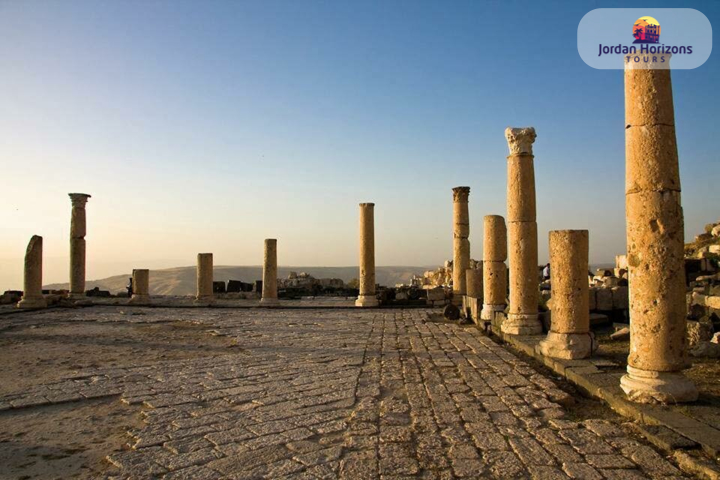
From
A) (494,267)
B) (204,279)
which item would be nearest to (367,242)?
(204,279)

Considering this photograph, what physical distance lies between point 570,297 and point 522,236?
9.28 feet

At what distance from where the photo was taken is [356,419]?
215 inches

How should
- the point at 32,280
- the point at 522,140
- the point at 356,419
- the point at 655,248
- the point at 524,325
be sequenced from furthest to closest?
the point at 32,280
the point at 522,140
the point at 524,325
the point at 655,248
the point at 356,419

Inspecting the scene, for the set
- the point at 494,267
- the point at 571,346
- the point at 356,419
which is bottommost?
the point at 356,419

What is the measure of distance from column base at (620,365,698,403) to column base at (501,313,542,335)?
507cm

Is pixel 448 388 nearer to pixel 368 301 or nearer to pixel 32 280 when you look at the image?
pixel 368 301

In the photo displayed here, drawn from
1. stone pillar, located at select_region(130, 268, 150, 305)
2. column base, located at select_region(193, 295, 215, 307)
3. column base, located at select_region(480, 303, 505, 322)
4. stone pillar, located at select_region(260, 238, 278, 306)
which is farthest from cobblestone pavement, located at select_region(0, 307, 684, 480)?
stone pillar, located at select_region(130, 268, 150, 305)

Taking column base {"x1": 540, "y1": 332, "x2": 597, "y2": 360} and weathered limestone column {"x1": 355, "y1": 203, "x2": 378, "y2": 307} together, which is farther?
weathered limestone column {"x1": 355, "y1": 203, "x2": 378, "y2": 307}

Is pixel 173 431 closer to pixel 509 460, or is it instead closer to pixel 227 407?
pixel 227 407

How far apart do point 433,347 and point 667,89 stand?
6094 mm

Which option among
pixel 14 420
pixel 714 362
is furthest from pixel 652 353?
pixel 14 420

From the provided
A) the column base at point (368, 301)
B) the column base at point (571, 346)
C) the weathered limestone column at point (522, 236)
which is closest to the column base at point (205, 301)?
the column base at point (368, 301)

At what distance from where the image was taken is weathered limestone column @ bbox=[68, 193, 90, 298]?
2402cm

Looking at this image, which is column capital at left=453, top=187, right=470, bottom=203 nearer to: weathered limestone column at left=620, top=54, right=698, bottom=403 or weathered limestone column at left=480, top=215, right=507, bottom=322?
weathered limestone column at left=480, top=215, right=507, bottom=322
